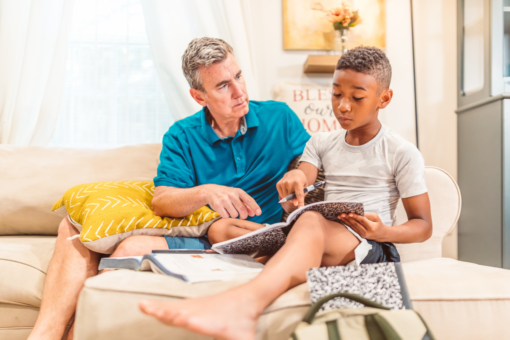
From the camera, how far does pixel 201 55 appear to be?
4.35ft

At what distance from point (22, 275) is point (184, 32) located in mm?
1547

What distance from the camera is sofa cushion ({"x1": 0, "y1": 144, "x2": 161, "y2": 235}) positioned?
4.88 ft

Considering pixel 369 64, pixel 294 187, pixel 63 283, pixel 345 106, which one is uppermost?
pixel 369 64

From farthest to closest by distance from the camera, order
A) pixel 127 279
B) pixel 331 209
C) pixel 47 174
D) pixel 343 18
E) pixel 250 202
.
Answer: pixel 343 18, pixel 47 174, pixel 250 202, pixel 331 209, pixel 127 279

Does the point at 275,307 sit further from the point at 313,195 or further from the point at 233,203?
the point at 313,195

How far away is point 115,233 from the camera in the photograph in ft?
3.38

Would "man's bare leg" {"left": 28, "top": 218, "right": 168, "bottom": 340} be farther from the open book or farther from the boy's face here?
the boy's face

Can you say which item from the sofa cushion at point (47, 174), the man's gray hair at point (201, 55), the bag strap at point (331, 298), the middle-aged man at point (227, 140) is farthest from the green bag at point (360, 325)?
the sofa cushion at point (47, 174)

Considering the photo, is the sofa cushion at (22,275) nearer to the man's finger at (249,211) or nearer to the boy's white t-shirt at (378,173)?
the man's finger at (249,211)

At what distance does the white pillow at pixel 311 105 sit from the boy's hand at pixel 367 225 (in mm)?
1189

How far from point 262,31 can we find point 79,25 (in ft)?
3.70

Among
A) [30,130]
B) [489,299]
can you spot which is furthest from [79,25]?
[489,299]

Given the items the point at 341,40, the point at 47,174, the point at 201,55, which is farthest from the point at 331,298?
the point at 341,40

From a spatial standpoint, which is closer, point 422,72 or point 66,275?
point 66,275
